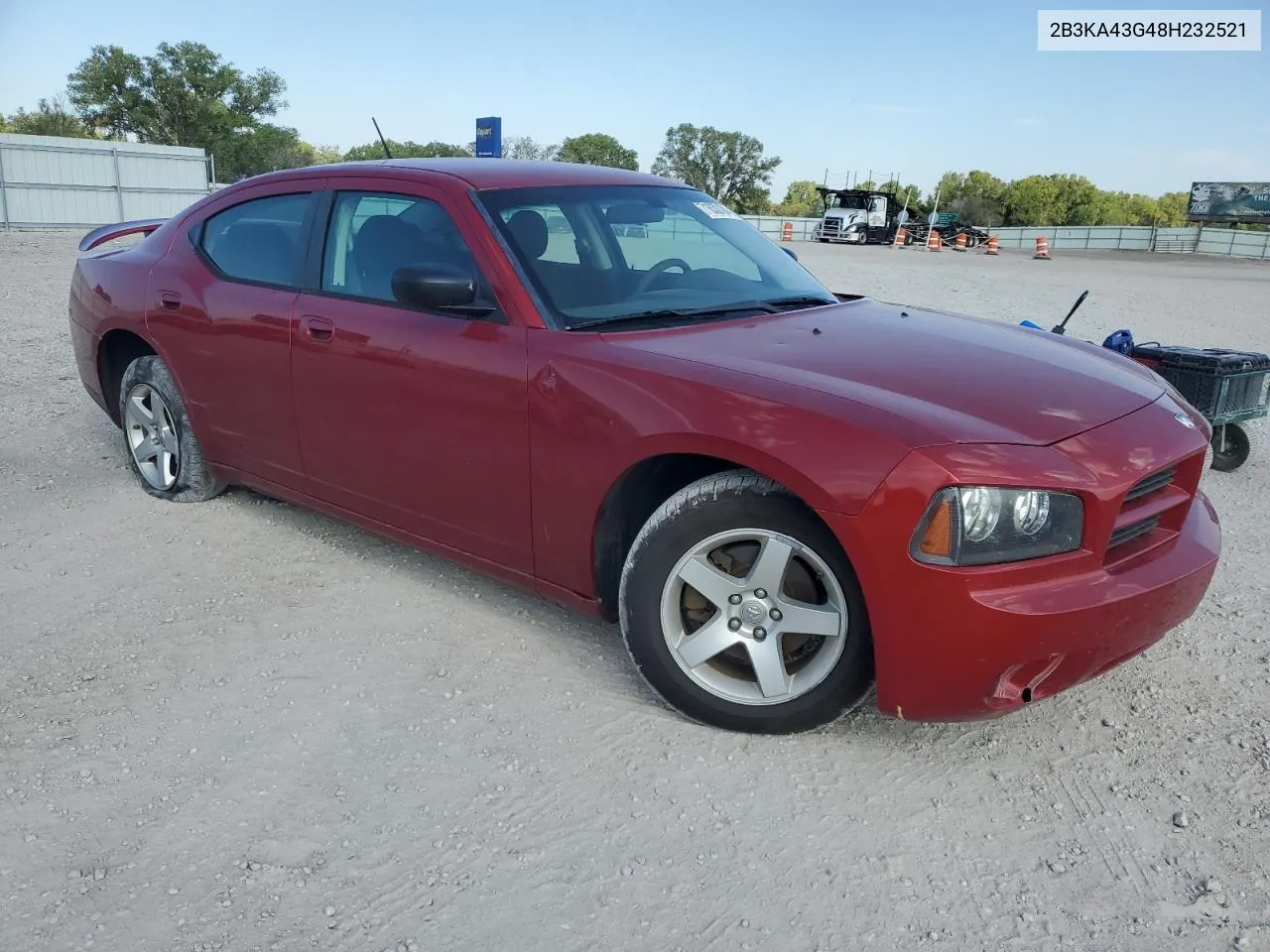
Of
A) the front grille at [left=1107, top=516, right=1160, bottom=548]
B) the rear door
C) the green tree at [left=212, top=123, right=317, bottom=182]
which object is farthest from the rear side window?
the green tree at [left=212, top=123, right=317, bottom=182]

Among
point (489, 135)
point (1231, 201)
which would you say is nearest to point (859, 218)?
point (1231, 201)

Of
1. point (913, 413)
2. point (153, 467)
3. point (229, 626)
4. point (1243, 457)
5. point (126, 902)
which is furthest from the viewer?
point (1243, 457)

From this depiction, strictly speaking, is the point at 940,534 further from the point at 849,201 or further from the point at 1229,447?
the point at 849,201

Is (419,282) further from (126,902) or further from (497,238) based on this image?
(126,902)

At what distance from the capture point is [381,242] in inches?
147

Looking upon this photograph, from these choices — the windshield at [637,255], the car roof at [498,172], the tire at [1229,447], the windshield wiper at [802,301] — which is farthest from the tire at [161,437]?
the tire at [1229,447]

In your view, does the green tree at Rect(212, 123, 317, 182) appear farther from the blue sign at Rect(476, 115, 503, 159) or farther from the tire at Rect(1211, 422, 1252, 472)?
the tire at Rect(1211, 422, 1252, 472)

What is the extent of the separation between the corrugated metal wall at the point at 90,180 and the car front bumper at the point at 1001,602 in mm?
25293

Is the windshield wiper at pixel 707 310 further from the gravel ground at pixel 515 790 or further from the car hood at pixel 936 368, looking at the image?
the gravel ground at pixel 515 790

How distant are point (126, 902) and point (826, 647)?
1.79m

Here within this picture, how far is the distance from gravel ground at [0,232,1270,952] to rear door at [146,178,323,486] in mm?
559

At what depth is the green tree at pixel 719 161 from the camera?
93.2m

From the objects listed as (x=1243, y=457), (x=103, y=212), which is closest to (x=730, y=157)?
(x=103, y=212)

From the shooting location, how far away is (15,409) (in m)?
6.64
